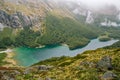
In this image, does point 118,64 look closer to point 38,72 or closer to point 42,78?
point 42,78

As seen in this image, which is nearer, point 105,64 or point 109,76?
point 109,76

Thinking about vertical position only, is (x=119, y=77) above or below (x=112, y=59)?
below

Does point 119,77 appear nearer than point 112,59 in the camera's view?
Yes

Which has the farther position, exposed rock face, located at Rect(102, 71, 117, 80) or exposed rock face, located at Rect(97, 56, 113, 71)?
exposed rock face, located at Rect(97, 56, 113, 71)

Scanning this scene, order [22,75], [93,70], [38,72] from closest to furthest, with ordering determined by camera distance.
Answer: [93,70] < [22,75] < [38,72]

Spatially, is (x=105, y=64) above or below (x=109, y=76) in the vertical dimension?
above

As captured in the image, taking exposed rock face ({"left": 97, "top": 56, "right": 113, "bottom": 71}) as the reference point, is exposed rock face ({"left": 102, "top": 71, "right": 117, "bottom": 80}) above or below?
below

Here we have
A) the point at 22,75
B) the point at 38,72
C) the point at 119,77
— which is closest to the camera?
the point at 119,77

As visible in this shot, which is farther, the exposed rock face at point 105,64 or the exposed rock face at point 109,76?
the exposed rock face at point 105,64

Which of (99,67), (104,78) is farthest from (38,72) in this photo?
(104,78)

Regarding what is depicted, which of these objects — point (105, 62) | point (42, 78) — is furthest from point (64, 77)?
point (105, 62)

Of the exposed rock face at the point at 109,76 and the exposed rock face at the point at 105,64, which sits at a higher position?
the exposed rock face at the point at 105,64
